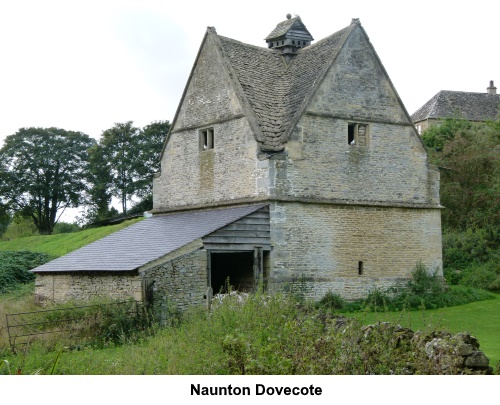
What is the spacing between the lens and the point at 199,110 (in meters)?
27.3

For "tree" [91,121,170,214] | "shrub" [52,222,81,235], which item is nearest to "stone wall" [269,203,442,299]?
"tree" [91,121,170,214]

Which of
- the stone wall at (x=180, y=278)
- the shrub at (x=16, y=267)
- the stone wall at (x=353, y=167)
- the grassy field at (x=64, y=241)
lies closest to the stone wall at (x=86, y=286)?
the stone wall at (x=180, y=278)

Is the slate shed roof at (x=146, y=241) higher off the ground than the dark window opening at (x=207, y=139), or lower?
lower

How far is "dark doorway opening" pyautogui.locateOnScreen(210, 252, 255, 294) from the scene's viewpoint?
24328 millimetres

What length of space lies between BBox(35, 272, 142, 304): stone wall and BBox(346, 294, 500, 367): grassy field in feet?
20.2

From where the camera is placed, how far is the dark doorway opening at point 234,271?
24.3 meters

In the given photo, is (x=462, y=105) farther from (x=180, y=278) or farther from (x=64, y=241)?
(x=180, y=278)

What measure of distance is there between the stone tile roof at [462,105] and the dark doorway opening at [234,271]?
43542mm

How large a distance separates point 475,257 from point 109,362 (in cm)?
2239

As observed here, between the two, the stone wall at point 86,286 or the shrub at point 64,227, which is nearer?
the stone wall at point 86,286

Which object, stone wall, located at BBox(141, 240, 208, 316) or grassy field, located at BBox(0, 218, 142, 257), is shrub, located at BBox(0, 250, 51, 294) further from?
stone wall, located at BBox(141, 240, 208, 316)

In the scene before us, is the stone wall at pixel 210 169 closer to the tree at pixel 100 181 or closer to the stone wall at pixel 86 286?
the stone wall at pixel 86 286

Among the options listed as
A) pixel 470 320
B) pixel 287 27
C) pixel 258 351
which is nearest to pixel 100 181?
pixel 287 27

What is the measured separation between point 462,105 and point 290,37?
136 feet
